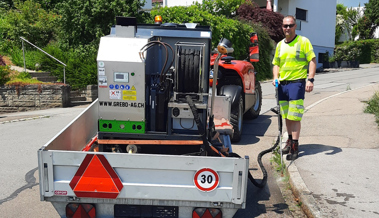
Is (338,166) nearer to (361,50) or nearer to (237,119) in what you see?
(237,119)

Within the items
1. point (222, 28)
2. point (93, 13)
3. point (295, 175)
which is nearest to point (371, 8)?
point (222, 28)

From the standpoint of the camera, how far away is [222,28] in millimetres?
18625

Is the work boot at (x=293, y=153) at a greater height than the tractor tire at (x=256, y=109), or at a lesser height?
lesser

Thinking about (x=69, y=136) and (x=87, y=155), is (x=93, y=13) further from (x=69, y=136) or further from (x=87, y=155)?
(x=87, y=155)

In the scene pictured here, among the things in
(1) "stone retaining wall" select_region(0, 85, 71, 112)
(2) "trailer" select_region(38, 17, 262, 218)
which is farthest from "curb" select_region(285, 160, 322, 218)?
(1) "stone retaining wall" select_region(0, 85, 71, 112)

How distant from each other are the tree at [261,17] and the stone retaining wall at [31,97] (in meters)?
14.2

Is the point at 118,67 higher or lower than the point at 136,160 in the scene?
higher

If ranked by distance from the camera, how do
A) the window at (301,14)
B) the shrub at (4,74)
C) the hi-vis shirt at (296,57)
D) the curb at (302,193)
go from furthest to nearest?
the window at (301,14) → the shrub at (4,74) → the hi-vis shirt at (296,57) → the curb at (302,193)

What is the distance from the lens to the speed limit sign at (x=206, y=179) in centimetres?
330

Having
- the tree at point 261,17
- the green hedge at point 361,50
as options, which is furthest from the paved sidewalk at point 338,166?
the green hedge at point 361,50

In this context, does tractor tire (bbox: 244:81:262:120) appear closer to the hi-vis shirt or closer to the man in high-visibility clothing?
the man in high-visibility clothing

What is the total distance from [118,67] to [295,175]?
9.44ft

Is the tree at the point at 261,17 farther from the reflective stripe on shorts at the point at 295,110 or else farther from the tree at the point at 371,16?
the tree at the point at 371,16

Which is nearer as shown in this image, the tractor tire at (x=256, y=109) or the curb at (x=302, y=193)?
the curb at (x=302, y=193)
